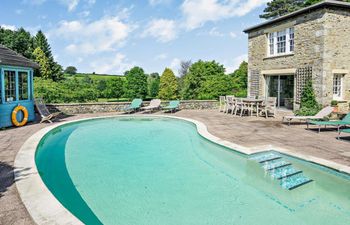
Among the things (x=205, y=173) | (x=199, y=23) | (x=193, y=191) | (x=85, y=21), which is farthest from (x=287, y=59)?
(x=85, y=21)

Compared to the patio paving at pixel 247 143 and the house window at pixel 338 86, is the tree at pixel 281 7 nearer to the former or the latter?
the house window at pixel 338 86

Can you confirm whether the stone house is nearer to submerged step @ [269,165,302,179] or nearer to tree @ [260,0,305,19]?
submerged step @ [269,165,302,179]

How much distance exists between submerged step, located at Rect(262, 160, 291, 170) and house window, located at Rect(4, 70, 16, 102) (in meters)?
11.3

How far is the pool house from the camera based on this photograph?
11.5 metres

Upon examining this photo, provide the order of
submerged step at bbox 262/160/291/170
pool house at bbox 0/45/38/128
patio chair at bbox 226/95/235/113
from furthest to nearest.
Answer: patio chair at bbox 226/95/235/113 < pool house at bbox 0/45/38/128 < submerged step at bbox 262/160/291/170

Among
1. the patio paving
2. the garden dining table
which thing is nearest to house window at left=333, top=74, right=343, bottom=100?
the garden dining table

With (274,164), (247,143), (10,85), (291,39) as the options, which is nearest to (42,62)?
(10,85)

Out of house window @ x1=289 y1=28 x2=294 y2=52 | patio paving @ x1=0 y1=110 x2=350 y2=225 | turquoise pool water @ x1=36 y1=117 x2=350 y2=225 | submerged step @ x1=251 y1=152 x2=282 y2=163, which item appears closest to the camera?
patio paving @ x1=0 y1=110 x2=350 y2=225

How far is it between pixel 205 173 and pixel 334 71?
39.4 ft

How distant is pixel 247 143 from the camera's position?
8289 mm

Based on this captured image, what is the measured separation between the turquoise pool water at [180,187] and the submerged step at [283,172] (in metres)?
0.19

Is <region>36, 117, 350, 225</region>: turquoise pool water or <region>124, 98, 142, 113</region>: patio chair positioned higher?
<region>124, 98, 142, 113</region>: patio chair

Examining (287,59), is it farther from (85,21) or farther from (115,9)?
(85,21)

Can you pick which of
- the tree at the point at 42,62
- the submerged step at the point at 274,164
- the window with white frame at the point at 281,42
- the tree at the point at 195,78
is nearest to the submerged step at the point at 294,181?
the submerged step at the point at 274,164
